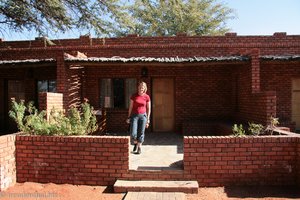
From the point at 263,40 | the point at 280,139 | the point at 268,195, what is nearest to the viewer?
the point at 268,195

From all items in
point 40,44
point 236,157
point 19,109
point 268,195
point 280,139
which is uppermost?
point 40,44

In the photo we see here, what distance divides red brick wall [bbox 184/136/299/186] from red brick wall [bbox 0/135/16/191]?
3.20 m

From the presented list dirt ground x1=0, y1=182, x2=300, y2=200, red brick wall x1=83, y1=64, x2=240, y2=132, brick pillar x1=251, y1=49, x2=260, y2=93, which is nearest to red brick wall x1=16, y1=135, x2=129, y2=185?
dirt ground x1=0, y1=182, x2=300, y2=200

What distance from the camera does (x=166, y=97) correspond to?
11.2 metres

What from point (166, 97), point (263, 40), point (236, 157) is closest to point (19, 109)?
point (236, 157)

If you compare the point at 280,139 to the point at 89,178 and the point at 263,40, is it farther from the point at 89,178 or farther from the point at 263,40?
the point at 263,40

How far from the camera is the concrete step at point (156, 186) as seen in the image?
487 centimetres

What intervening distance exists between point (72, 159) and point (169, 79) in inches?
258

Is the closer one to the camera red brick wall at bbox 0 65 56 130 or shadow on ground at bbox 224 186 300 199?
shadow on ground at bbox 224 186 300 199

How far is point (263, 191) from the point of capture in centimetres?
487

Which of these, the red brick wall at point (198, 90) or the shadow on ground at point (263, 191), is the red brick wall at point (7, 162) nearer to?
the shadow on ground at point (263, 191)

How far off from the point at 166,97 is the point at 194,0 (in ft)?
49.3

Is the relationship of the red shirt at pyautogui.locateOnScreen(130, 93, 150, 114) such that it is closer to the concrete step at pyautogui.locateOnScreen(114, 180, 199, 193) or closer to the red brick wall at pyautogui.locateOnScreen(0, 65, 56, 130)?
the concrete step at pyautogui.locateOnScreen(114, 180, 199, 193)

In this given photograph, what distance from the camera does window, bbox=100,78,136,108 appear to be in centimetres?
1124
